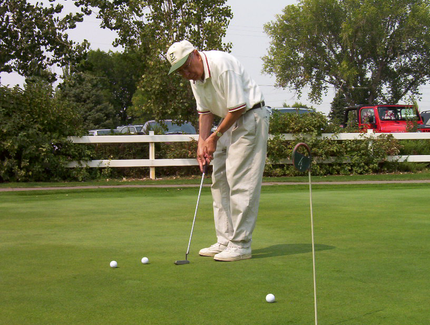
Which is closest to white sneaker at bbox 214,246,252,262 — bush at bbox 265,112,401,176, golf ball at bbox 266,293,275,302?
golf ball at bbox 266,293,275,302

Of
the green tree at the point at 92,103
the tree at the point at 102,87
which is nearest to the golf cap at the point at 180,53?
the tree at the point at 102,87

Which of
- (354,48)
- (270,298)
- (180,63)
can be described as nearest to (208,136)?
(180,63)

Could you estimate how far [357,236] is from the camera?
619 centimetres

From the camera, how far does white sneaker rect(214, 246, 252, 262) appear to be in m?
5.06

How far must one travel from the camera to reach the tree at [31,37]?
22453 mm

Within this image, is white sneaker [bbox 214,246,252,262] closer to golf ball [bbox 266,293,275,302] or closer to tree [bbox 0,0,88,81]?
golf ball [bbox 266,293,275,302]

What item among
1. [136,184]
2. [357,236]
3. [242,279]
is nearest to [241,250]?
[242,279]

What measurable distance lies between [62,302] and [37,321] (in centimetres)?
41

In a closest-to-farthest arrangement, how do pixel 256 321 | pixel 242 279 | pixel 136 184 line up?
pixel 256 321 < pixel 242 279 < pixel 136 184

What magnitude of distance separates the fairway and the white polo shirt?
1.31 meters

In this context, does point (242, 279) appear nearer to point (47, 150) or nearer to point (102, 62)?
point (47, 150)


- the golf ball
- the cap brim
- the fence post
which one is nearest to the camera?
the golf ball

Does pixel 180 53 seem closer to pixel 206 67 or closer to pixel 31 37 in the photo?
pixel 206 67

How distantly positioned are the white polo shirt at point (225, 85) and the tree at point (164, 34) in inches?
623
